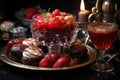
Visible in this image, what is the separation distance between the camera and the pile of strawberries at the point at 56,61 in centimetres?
97

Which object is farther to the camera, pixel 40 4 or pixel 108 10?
pixel 40 4

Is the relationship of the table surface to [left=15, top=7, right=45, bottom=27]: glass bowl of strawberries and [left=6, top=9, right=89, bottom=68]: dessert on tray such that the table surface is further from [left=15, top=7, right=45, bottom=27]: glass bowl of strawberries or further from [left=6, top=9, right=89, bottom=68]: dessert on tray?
[left=15, top=7, right=45, bottom=27]: glass bowl of strawberries

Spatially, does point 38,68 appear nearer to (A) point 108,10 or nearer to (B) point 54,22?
(B) point 54,22

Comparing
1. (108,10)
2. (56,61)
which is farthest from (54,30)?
(108,10)

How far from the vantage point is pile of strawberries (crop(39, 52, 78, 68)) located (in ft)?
3.18

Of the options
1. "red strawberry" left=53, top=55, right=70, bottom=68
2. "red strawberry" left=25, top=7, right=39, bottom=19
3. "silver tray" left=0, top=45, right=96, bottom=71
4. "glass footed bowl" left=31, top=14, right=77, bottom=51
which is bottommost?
"silver tray" left=0, top=45, right=96, bottom=71

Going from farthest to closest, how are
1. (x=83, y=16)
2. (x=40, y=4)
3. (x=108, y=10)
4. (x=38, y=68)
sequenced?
(x=40, y=4) < (x=83, y=16) < (x=108, y=10) < (x=38, y=68)

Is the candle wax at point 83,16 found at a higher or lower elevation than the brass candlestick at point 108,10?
lower

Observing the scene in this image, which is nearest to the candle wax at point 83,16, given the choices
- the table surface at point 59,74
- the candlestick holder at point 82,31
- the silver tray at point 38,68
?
the candlestick holder at point 82,31

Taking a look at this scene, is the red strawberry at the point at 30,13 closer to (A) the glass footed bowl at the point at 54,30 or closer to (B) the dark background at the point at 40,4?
(B) the dark background at the point at 40,4

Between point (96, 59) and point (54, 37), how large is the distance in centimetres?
16

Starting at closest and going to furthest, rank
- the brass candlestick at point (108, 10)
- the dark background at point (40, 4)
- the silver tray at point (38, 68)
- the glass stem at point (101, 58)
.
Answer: the silver tray at point (38, 68), the glass stem at point (101, 58), the brass candlestick at point (108, 10), the dark background at point (40, 4)

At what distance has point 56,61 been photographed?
38.8 inches

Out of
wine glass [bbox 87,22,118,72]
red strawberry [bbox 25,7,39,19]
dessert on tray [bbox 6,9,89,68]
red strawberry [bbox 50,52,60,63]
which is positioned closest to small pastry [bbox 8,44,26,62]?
dessert on tray [bbox 6,9,89,68]
